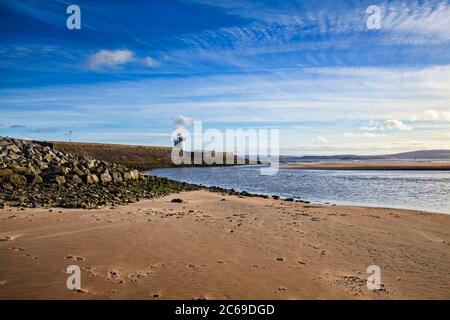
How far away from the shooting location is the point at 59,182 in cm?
2333

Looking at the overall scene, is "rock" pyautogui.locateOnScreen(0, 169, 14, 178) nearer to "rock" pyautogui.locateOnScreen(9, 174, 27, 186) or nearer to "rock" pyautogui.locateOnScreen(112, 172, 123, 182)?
"rock" pyautogui.locateOnScreen(9, 174, 27, 186)

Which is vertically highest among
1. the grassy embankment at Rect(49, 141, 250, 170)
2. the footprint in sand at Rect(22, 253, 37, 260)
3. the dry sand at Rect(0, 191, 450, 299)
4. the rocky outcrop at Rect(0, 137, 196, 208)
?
the grassy embankment at Rect(49, 141, 250, 170)

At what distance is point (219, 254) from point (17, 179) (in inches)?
704

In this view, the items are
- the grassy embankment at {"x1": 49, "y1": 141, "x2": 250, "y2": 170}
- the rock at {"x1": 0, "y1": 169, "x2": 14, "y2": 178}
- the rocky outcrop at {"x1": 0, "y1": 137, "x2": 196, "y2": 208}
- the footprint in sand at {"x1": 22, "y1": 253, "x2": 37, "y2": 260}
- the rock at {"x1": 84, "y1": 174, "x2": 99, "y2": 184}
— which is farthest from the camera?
the grassy embankment at {"x1": 49, "y1": 141, "x2": 250, "y2": 170}

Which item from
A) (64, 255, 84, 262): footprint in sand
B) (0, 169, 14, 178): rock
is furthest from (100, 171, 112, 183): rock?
(64, 255, 84, 262): footprint in sand

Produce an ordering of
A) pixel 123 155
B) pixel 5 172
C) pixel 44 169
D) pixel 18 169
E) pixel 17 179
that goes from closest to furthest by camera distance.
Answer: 1. pixel 17 179
2. pixel 5 172
3. pixel 18 169
4. pixel 44 169
5. pixel 123 155

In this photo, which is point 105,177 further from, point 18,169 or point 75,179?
point 18,169

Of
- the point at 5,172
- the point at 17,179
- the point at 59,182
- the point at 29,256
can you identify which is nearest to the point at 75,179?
the point at 59,182

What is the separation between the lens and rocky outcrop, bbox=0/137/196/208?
18358 millimetres

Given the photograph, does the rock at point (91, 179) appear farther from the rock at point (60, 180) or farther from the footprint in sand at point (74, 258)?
the footprint in sand at point (74, 258)

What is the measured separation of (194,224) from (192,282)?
21.1ft

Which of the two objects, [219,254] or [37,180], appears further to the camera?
[37,180]

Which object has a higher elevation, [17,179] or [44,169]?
[44,169]

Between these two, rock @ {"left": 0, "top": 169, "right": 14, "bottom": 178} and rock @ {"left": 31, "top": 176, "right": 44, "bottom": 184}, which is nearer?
rock @ {"left": 0, "top": 169, "right": 14, "bottom": 178}
